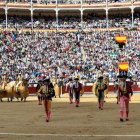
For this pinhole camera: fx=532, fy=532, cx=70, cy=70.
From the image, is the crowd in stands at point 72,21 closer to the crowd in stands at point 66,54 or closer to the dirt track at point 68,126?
the crowd in stands at point 66,54

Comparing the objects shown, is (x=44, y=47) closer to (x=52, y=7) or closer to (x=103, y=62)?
(x=103, y=62)

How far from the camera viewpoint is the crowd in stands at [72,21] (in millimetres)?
63625

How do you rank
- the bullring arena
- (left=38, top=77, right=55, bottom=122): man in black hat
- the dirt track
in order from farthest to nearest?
the bullring arena → (left=38, top=77, right=55, bottom=122): man in black hat → the dirt track

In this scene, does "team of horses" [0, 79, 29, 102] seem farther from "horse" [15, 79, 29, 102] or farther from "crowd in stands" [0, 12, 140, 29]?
"crowd in stands" [0, 12, 140, 29]

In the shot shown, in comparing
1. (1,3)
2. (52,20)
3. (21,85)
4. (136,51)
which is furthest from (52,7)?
(21,85)

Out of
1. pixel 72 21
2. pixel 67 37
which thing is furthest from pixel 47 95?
pixel 72 21

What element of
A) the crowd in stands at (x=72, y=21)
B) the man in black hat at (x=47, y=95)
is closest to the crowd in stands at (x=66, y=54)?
the crowd in stands at (x=72, y=21)

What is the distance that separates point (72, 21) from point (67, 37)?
24.6 ft

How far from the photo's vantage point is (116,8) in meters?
65.9

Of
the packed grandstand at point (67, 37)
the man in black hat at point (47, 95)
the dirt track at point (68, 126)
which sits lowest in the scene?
the dirt track at point (68, 126)

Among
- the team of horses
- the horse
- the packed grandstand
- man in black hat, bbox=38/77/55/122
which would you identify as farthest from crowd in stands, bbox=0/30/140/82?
man in black hat, bbox=38/77/55/122

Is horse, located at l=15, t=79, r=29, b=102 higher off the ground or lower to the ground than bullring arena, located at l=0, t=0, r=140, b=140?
lower

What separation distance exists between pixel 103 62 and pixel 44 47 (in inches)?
284

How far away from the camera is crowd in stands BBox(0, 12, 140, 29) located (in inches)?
2505
